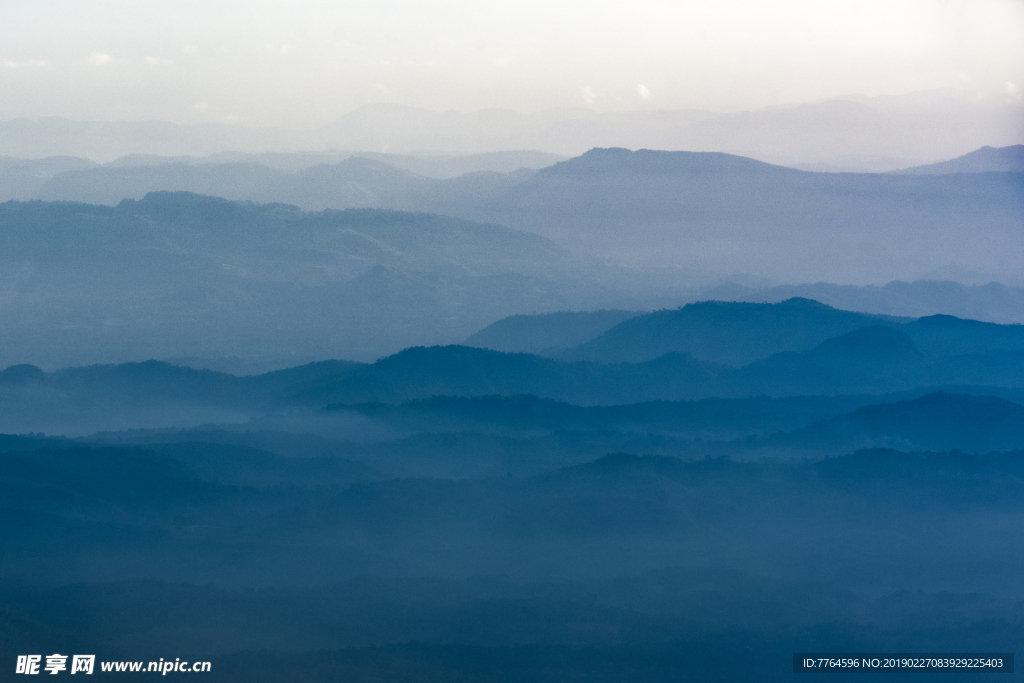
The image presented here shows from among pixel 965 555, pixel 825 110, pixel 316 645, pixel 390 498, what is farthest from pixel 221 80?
pixel 965 555

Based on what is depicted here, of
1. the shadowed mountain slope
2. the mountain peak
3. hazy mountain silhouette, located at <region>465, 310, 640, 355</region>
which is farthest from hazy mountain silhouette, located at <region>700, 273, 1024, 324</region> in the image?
the mountain peak

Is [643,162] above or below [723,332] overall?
above

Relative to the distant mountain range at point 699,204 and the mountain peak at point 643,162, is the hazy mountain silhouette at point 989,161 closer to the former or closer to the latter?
the distant mountain range at point 699,204

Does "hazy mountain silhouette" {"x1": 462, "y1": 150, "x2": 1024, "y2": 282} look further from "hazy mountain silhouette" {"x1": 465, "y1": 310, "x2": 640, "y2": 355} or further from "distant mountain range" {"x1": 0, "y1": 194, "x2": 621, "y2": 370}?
"hazy mountain silhouette" {"x1": 465, "y1": 310, "x2": 640, "y2": 355}

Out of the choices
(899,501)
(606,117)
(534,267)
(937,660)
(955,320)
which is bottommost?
(937,660)

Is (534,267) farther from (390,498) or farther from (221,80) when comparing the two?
(221,80)

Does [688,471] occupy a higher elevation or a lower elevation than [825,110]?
lower

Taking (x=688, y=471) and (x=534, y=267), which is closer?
(x=688, y=471)

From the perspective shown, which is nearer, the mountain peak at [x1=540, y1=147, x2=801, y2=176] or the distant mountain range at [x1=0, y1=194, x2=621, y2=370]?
the distant mountain range at [x1=0, y1=194, x2=621, y2=370]

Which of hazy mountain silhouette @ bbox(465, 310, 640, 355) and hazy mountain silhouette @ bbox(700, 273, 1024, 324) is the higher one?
hazy mountain silhouette @ bbox(700, 273, 1024, 324)

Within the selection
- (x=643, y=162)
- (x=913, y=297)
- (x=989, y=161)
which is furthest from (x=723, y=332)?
(x=989, y=161)

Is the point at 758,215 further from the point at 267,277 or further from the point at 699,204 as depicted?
the point at 267,277
